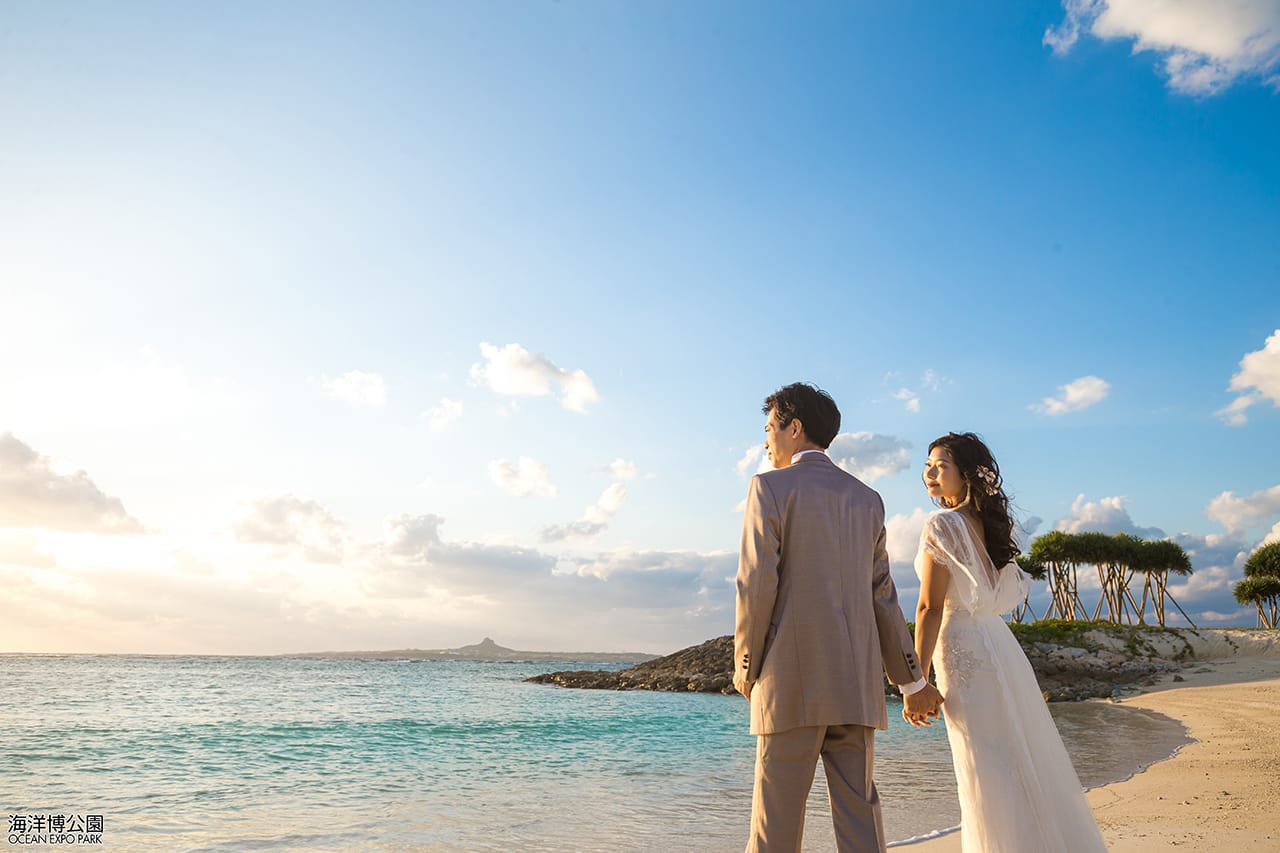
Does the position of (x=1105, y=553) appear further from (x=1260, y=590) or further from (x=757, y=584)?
(x=757, y=584)

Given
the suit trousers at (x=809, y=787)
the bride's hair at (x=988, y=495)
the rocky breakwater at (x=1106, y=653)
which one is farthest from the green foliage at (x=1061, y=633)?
the suit trousers at (x=809, y=787)

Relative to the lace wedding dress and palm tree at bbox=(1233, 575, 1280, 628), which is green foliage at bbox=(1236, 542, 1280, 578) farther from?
the lace wedding dress

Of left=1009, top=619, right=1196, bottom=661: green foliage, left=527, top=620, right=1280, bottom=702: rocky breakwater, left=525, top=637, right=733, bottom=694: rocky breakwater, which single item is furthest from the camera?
left=525, top=637, right=733, bottom=694: rocky breakwater

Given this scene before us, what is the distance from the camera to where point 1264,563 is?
40938 mm

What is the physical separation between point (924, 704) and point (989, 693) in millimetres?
337

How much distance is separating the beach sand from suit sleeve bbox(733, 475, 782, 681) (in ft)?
11.2

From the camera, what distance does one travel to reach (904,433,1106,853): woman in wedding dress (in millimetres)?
3418

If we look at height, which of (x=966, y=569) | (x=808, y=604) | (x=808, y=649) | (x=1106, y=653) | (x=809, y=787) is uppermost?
(x=966, y=569)

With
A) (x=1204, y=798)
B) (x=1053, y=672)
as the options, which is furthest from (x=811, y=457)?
(x=1053, y=672)

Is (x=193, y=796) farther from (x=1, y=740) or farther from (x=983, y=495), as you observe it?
(x=983, y=495)

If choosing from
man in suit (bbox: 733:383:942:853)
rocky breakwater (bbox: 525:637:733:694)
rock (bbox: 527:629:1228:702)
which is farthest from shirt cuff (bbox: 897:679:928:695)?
rocky breakwater (bbox: 525:637:733:694)

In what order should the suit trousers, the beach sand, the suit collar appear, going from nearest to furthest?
the suit trousers → the suit collar → the beach sand

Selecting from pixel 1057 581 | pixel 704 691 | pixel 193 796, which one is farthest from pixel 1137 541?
pixel 193 796

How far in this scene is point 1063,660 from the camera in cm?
3161
